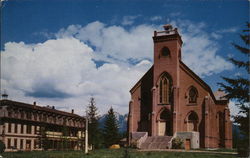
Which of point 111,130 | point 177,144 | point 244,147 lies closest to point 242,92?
point 244,147

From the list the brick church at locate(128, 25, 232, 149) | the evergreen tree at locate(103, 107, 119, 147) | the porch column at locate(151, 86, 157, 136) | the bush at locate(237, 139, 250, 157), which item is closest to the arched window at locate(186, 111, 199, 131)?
the brick church at locate(128, 25, 232, 149)

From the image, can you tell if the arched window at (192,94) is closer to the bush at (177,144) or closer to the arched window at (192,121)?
the arched window at (192,121)

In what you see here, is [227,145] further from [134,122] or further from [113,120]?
[113,120]

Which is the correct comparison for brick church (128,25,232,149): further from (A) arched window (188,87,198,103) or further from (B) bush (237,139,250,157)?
(B) bush (237,139,250,157)

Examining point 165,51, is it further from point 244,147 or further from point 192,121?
point 244,147

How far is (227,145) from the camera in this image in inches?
1983

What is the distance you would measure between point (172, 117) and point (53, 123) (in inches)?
1042

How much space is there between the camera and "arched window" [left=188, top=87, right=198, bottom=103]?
153 ft

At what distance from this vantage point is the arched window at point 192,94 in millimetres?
46503

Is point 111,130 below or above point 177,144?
above

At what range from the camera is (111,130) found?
6556 centimetres

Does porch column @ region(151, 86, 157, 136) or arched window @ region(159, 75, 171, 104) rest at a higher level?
arched window @ region(159, 75, 171, 104)

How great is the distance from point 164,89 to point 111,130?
21.8 m

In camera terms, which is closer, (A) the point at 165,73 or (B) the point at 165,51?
(A) the point at 165,73
